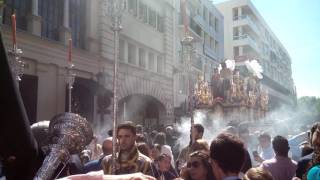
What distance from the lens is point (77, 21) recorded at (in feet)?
57.9

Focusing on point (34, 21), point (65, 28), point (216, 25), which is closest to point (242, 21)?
point (216, 25)

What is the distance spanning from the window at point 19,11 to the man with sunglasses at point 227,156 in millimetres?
11795

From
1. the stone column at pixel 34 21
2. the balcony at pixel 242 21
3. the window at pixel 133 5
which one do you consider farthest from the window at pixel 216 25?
the stone column at pixel 34 21

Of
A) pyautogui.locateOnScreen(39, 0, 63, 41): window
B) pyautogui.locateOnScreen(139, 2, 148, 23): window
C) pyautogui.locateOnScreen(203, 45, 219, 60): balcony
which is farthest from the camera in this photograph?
pyautogui.locateOnScreen(203, 45, 219, 60): balcony

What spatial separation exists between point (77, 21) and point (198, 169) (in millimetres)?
14882

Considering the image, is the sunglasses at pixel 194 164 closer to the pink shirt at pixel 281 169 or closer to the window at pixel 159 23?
the pink shirt at pixel 281 169

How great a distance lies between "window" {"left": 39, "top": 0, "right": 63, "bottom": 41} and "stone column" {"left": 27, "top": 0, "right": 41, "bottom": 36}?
72 cm

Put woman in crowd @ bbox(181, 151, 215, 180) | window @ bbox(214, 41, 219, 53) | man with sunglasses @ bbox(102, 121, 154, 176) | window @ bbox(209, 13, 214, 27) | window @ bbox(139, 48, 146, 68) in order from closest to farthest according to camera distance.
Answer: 1. woman in crowd @ bbox(181, 151, 215, 180)
2. man with sunglasses @ bbox(102, 121, 154, 176)
3. window @ bbox(139, 48, 146, 68)
4. window @ bbox(209, 13, 214, 27)
5. window @ bbox(214, 41, 219, 53)

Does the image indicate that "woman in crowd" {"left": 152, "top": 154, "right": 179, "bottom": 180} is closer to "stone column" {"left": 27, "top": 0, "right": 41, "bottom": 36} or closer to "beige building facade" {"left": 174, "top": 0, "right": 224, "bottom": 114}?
"stone column" {"left": 27, "top": 0, "right": 41, "bottom": 36}

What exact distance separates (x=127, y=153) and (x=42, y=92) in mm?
10844

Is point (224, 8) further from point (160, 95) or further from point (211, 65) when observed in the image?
point (160, 95)

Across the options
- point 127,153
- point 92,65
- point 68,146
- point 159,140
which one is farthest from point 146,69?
point 68,146

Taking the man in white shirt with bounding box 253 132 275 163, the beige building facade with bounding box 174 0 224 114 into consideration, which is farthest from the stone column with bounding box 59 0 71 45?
the beige building facade with bounding box 174 0 224 114

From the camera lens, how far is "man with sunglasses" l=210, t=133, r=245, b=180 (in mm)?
3447
